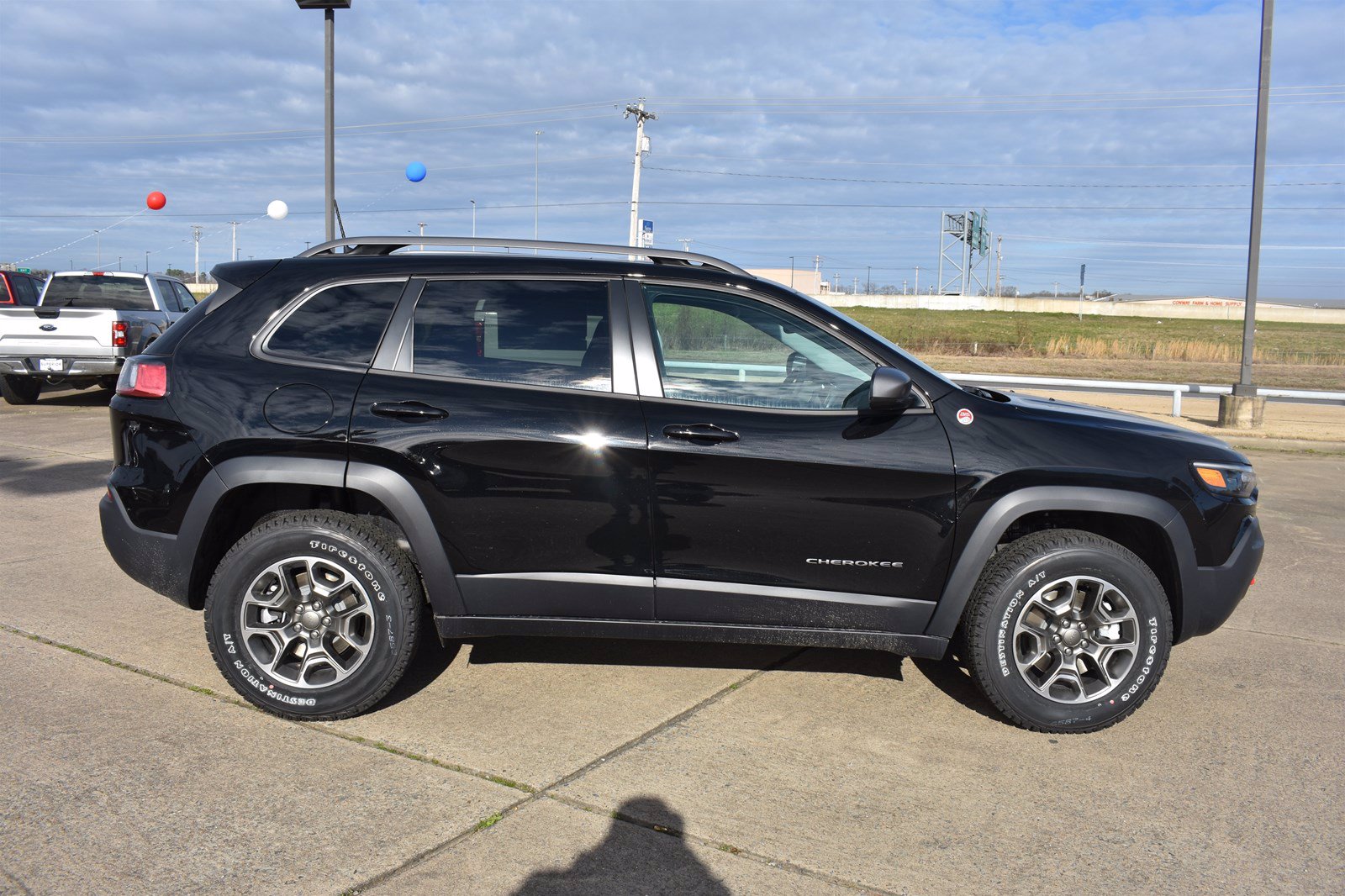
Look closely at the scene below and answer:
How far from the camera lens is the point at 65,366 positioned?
47.3 feet

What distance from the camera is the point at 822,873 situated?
128 inches

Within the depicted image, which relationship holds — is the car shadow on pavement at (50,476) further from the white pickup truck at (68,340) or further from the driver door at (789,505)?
the driver door at (789,505)

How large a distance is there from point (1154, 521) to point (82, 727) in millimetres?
4181

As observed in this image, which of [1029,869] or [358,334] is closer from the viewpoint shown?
[1029,869]

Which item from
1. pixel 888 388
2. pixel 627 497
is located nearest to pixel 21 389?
pixel 627 497

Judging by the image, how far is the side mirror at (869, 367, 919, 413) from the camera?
4074mm

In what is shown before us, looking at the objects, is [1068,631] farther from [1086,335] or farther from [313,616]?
[1086,335]

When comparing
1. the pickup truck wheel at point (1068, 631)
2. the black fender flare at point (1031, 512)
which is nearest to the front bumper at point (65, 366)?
the black fender flare at point (1031, 512)

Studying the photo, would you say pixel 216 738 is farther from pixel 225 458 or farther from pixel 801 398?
pixel 801 398

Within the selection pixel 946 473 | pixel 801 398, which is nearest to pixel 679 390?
pixel 801 398

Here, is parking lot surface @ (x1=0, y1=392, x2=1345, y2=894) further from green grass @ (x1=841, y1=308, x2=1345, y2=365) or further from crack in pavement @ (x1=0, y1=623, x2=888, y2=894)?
green grass @ (x1=841, y1=308, x2=1345, y2=365)

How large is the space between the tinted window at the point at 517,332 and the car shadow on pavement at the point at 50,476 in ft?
19.0

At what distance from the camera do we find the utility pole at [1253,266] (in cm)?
1477

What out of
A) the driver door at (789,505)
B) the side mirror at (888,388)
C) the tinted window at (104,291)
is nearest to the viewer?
the side mirror at (888,388)
